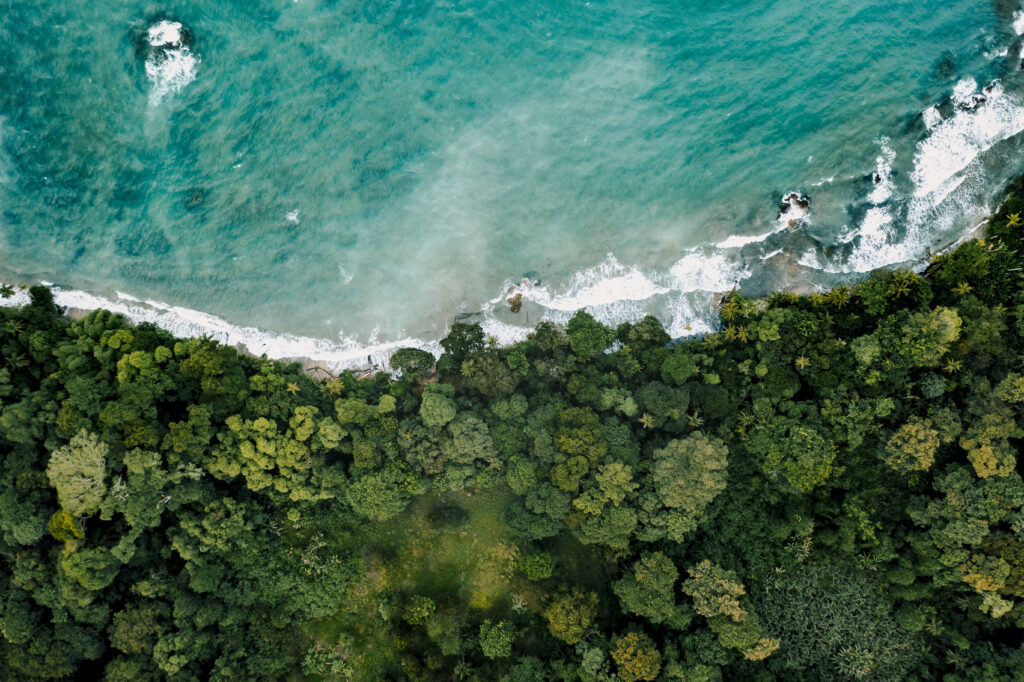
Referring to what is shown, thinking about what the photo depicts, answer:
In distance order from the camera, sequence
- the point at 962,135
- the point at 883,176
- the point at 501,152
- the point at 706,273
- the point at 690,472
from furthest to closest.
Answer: the point at 706,273
the point at 501,152
the point at 883,176
the point at 962,135
the point at 690,472

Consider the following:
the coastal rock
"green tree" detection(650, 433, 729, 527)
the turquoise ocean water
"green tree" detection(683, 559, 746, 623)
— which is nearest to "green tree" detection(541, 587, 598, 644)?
"green tree" detection(683, 559, 746, 623)

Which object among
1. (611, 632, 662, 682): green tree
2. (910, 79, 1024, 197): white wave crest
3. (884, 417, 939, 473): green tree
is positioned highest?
(910, 79, 1024, 197): white wave crest

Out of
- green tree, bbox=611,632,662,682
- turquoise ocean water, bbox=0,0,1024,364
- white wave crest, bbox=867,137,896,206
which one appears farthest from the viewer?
white wave crest, bbox=867,137,896,206

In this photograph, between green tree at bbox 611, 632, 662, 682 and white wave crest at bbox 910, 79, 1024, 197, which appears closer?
green tree at bbox 611, 632, 662, 682

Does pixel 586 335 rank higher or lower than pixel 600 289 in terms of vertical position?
lower

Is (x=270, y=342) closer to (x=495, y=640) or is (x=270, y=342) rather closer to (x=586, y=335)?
(x=586, y=335)

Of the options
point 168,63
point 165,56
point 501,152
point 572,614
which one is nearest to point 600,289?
point 501,152

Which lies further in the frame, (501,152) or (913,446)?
(501,152)

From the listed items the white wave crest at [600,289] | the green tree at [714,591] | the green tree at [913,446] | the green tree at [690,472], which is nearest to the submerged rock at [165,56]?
the white wave crest at [600,289]

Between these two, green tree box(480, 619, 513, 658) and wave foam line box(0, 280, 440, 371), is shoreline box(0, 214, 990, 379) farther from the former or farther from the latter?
green tree box(480, 619, 513, 658)
